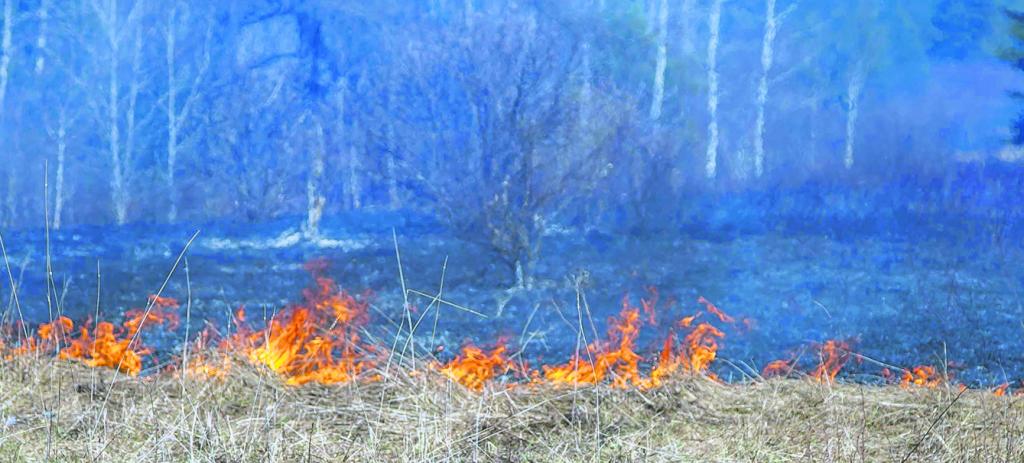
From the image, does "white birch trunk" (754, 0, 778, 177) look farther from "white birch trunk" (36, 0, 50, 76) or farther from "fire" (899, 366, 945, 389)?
"white birch trunk" (36, 0, 50, 76)

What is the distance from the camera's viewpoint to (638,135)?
14.8ft

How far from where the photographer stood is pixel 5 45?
4730 mm

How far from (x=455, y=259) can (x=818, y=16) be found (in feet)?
5.51

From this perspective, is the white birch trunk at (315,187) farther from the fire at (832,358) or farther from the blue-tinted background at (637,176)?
the fire at (832,358)

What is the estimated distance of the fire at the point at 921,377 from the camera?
441 cm

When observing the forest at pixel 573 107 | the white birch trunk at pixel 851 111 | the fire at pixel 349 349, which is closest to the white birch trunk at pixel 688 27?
the forest at pixel 573 107

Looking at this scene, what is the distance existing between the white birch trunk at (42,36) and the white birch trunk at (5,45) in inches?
4.8

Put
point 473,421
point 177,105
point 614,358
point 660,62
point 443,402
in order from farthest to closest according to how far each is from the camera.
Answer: point 177,105 < point 660,62 < point 614,358 < point 443,402 < point 473,421

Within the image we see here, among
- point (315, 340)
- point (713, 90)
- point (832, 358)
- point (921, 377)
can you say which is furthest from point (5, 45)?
point (921, 377)

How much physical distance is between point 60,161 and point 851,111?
10.2ft

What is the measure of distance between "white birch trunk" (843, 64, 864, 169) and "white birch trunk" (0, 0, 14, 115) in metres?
3.33

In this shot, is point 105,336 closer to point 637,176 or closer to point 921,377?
point 637,176

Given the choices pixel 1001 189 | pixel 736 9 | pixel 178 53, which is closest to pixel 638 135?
pixel 736 9

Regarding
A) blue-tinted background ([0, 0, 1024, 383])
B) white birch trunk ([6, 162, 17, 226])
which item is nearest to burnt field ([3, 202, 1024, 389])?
blue-tinted background ([0, 0, 1024, 383])
